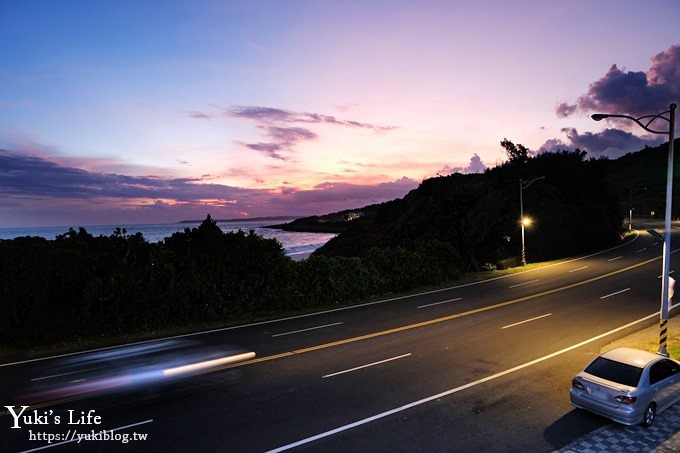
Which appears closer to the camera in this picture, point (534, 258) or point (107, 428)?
point (107, 428)

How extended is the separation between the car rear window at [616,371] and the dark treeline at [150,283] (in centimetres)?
1615

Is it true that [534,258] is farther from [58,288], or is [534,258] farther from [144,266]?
[58,288]

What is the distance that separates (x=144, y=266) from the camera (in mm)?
19344

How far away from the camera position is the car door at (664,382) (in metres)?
9.88

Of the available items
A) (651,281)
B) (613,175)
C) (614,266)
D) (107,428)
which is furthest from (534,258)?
(613,175)

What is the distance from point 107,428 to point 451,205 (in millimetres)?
44979

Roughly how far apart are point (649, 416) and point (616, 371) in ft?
3.71

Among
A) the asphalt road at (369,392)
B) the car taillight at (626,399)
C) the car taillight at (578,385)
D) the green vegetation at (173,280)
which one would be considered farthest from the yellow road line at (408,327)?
the car taillight at (626,399)

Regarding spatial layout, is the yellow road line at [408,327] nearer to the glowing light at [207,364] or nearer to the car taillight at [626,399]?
the glowing light at [207,364]

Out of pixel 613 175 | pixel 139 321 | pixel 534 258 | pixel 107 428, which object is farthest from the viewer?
pixel 613 175

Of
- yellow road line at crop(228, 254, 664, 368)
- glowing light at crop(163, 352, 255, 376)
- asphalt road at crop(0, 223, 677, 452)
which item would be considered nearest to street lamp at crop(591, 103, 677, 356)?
asphalt road at crop(0, 223, 677, 452)

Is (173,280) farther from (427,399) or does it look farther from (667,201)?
(667,201)

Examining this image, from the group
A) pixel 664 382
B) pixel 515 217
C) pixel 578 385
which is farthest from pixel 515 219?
pixel 578 385

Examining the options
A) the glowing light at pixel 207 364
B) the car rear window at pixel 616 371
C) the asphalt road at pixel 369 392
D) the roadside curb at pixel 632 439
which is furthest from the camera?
the glowing light at pixel 207 364
